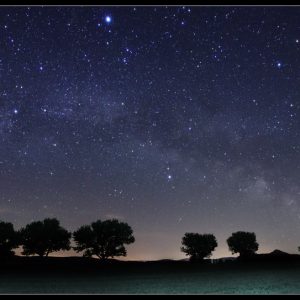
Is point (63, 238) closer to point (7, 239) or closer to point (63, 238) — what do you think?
point (63, 238)

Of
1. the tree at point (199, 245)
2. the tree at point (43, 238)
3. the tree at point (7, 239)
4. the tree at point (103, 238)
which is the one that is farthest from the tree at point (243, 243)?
the tree at point (7, 239)

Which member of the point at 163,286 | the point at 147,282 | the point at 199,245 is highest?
the point at 199,245

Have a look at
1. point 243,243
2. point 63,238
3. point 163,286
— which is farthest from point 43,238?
point 243,243

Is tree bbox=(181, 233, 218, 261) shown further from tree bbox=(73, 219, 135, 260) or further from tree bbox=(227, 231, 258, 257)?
tree bbox=(73, 219, 135, 260)

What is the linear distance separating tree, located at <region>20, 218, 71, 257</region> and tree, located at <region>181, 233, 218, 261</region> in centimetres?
3799

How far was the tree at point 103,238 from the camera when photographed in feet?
275

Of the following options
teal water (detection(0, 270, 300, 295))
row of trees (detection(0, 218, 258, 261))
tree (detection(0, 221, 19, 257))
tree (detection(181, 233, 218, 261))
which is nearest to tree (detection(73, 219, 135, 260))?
row of trees (detection(0, 218, 258, 261))

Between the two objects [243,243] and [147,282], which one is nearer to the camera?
[147,282]

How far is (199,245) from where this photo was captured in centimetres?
10431

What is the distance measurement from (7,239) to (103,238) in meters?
21.5

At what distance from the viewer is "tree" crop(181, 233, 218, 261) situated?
342 feet

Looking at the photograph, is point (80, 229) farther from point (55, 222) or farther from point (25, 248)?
point (25, 248)
